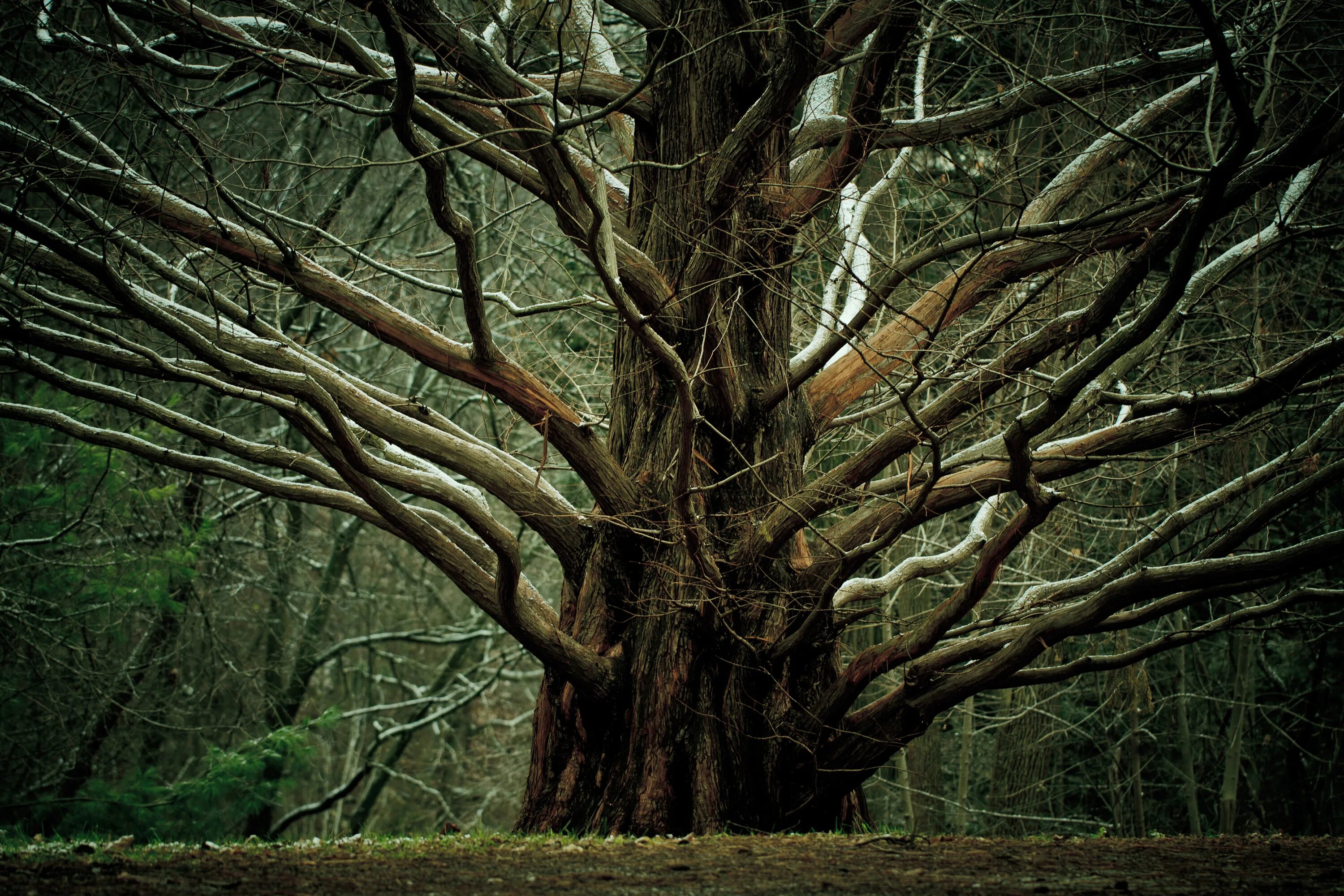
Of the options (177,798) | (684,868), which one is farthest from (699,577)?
(177,798)

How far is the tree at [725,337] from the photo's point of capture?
184 inches

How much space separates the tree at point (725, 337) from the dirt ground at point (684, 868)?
1163mm

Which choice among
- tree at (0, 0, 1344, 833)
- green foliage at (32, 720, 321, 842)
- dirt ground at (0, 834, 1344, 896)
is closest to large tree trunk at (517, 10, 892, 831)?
tree at (0, 0, 1344, 833)

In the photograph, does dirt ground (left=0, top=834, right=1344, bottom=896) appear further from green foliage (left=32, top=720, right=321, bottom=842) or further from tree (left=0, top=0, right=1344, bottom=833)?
green foliage (left=32, top=720, right=321, bottom=842)

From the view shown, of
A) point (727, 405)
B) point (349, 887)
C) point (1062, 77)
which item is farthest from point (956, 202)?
point (349, 887)

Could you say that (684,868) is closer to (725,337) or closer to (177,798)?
(725,337)

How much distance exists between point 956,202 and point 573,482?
776 cm

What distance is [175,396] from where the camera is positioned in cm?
979

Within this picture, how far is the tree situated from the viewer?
4684 mm

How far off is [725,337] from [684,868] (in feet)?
9.68

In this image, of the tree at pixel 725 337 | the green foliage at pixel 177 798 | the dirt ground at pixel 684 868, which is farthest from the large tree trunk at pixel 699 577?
the green foliage at pixel 177 798

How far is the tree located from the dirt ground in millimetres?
1163

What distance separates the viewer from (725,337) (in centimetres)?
565

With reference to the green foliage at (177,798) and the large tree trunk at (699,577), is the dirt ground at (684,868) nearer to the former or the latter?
the large tree trunk at (699,577)
